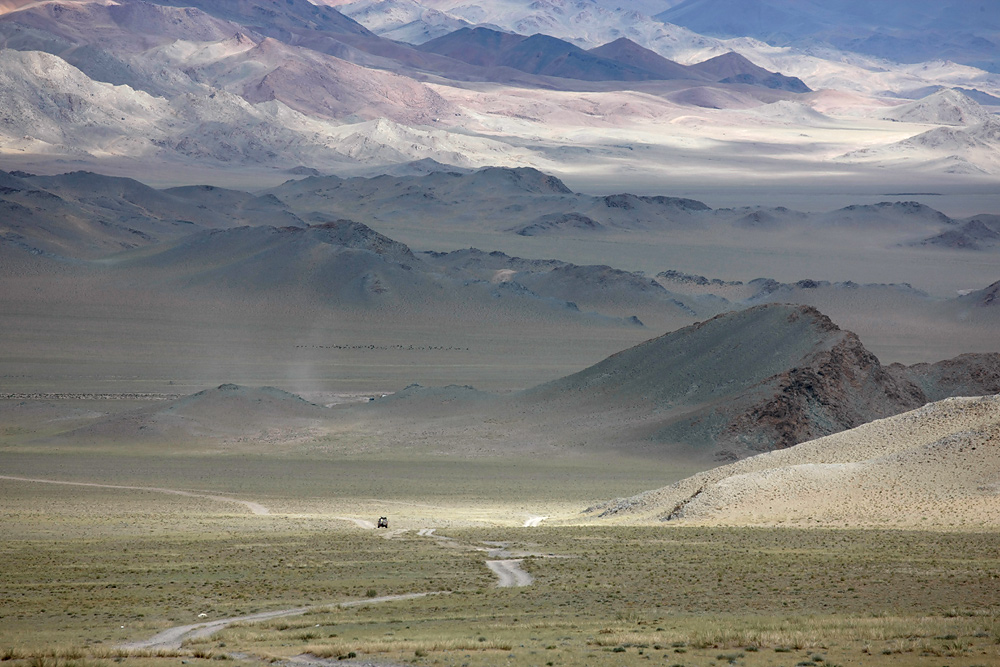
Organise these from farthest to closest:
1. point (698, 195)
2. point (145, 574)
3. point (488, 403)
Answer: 1. point (698, 195)
2. point (488, 403)
3. point (145, 574)

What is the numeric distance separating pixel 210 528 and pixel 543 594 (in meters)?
12.7

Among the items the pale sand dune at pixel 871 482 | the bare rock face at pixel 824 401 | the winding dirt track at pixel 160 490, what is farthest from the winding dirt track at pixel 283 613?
the bare rock face at pixel 824 401

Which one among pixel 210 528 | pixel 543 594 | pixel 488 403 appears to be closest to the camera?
pixel 543 594

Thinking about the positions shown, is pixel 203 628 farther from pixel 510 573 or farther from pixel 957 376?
pixel 957 376

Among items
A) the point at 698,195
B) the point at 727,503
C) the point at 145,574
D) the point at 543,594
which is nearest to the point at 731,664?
the point at 543,594

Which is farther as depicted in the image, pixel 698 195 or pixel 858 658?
pixel 698 195

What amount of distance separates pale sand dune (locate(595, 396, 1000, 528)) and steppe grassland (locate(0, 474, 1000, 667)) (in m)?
2.42

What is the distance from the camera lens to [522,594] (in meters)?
19.5

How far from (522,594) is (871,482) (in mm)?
13030

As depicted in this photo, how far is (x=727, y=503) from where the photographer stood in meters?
30.4

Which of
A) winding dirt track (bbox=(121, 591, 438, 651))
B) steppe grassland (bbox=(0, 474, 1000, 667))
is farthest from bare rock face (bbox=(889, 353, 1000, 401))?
winding dirt track (bbox=(121, 591, 438, 651))

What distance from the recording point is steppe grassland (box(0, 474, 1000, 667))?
572 inches

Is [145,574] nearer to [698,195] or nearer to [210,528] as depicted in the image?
[210,528]

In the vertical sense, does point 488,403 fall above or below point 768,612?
below
